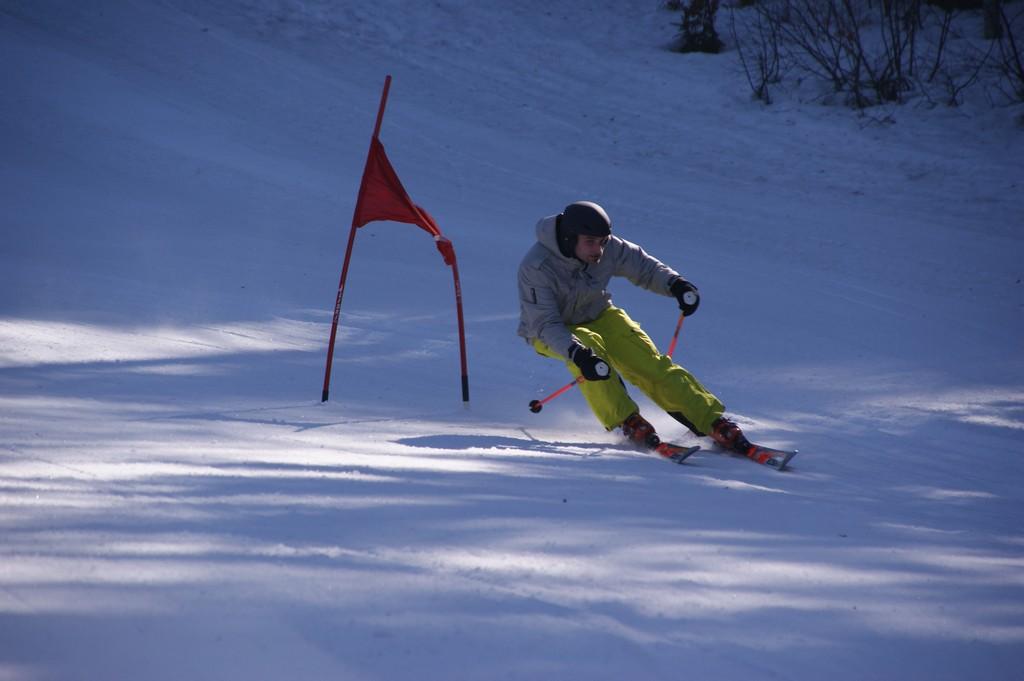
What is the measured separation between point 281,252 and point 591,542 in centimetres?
556

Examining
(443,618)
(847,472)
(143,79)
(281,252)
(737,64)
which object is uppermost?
(737,64)

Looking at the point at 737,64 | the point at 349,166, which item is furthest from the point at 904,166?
the point at 349,166

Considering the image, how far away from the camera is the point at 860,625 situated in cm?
260

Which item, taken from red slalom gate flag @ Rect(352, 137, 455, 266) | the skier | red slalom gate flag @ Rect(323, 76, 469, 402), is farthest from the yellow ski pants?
red slalom gate flag @ Rect(352, 137, 455, 266)

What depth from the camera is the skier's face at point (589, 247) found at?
5.02 m

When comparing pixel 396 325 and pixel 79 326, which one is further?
pixel 396 325

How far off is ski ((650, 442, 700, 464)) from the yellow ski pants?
242 mm

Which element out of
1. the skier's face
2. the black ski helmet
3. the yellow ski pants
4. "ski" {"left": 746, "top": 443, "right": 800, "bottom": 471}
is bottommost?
"ski" {"left": 746, "top": 443, "right": 800, "bottom": 471}

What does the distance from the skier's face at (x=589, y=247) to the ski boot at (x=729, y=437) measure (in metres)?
1.02

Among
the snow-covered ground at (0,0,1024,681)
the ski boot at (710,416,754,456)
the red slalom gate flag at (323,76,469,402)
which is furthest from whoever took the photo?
the red slalom gate flag at (323,76,469,402)

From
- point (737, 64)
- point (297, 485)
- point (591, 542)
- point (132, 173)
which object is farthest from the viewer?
point (737, 64)

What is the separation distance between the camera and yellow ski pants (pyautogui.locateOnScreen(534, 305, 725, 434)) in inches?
195

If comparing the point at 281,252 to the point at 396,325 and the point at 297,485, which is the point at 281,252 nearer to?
the point at 396,325

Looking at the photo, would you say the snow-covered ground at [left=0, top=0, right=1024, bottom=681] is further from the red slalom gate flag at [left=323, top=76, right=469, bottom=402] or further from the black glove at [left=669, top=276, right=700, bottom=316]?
the red slalom gate flag at [left=323, top=76, right=469, bottom=402]
